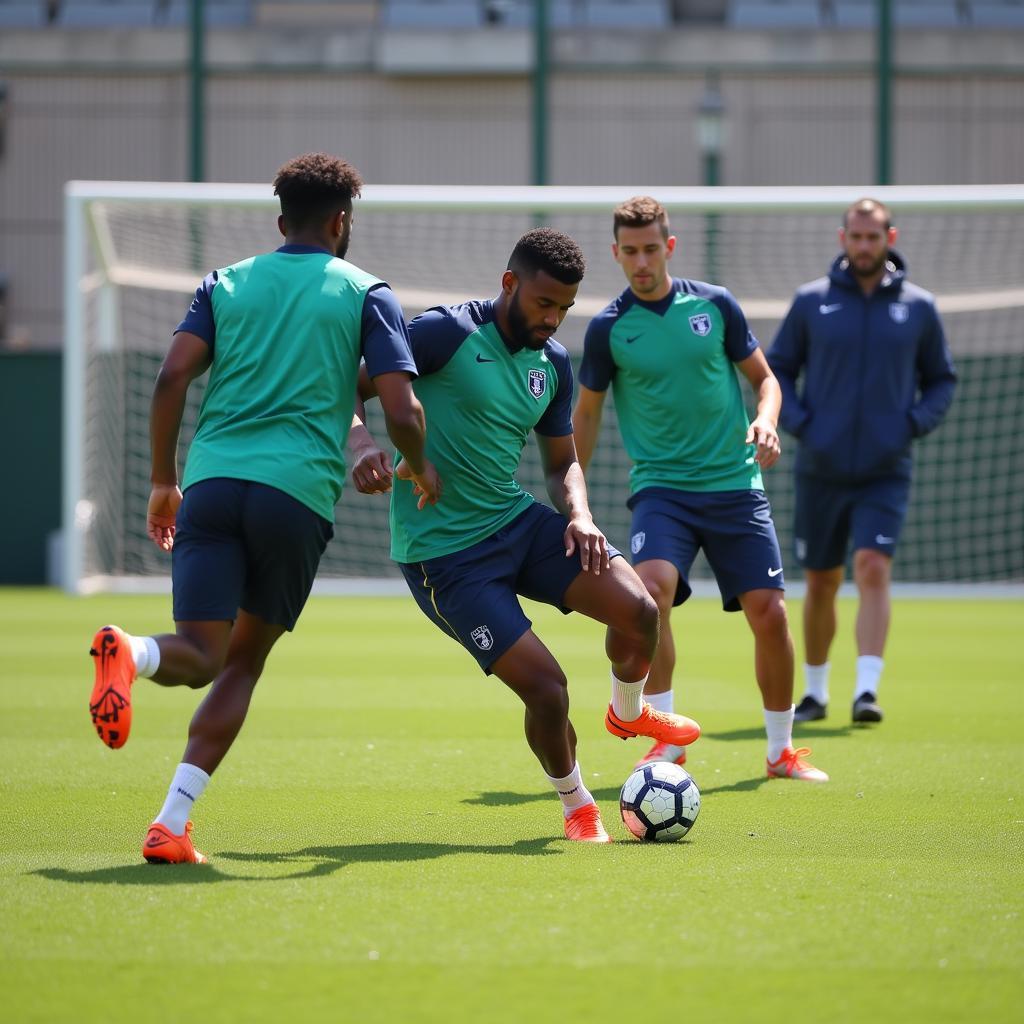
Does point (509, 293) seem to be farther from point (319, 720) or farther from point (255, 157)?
point (255, 157)

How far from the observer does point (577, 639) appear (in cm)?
1205

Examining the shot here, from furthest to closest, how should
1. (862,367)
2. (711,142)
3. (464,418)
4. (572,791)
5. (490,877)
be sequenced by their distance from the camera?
(711,142)
(862,367)
(464,418)
(572,791)
(490,877)

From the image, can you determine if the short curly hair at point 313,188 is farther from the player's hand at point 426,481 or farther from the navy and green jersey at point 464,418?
the player's hand at point 426,481

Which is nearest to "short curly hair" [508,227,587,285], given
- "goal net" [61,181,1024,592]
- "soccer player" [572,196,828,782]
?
"soccer player" [572,196,828,782]

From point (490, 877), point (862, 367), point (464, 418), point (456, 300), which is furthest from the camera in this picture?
point (456, 300)

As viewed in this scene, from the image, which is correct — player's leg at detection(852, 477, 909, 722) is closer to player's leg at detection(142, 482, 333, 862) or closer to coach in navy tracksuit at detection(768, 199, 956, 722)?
coach in navy tracksuit at detection(768, 199, 956, 722)

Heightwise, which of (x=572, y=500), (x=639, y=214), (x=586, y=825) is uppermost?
(x=639, y=214)

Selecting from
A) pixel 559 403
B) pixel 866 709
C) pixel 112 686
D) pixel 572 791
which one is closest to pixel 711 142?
pixel 866 709

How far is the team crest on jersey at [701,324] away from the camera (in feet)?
19.8

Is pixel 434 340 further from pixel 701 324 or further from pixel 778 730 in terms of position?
pixel 778 730

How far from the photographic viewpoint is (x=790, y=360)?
7.77 metres

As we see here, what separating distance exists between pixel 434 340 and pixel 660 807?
1606mm

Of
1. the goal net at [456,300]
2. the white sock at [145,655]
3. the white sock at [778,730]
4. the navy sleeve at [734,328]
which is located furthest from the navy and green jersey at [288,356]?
the goal net at [456,300]

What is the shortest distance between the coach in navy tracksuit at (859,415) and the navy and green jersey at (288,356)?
3790mm
